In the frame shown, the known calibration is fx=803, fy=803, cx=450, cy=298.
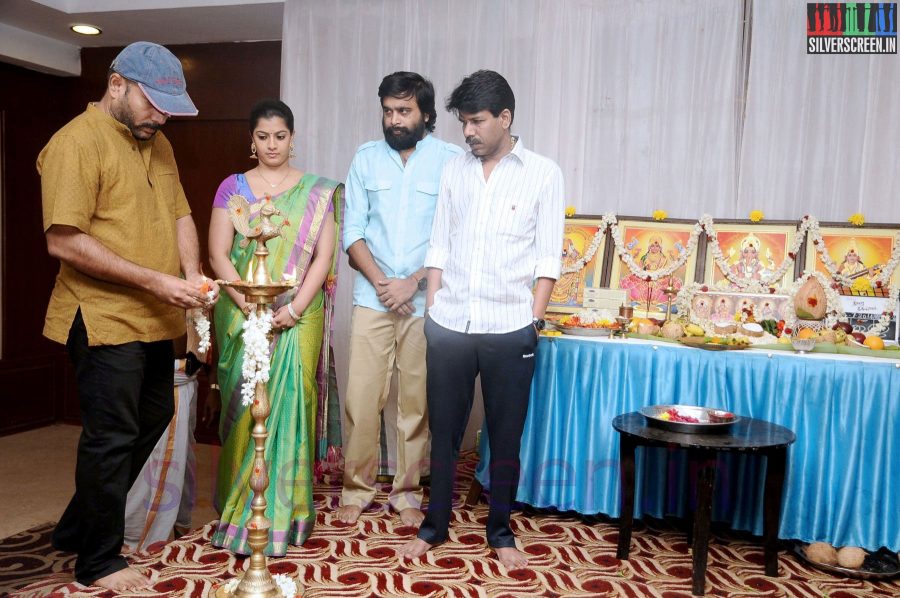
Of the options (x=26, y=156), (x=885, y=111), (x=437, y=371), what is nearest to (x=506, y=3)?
(x=885, y=111)

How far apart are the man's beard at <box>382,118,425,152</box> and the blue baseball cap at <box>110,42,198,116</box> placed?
3.10 ft

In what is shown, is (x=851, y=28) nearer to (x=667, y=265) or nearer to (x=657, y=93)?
(x=657, y=93)

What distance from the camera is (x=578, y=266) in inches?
164

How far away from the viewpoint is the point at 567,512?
11.7 feet

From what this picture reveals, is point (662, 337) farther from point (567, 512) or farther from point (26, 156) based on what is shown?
point (26, 156)

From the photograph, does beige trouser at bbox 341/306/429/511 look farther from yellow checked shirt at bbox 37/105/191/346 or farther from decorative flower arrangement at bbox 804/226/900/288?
decorative flower arrangement at bbox 804/226/900/288

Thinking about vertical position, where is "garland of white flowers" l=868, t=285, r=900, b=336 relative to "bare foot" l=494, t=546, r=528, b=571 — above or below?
above

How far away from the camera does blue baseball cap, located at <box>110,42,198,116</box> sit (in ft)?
8.38

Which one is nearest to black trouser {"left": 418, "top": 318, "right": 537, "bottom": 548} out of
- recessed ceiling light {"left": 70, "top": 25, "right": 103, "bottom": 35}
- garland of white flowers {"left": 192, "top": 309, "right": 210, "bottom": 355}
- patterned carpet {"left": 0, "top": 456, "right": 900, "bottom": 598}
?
patterned carpet {"left": 0, "top": 456, "right": 900, "bottom": 598}

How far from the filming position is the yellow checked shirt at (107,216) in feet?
8.15

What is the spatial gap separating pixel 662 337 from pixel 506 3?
2237mm

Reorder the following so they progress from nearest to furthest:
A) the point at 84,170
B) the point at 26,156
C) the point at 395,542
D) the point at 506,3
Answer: the point at 84,170 → the point at 395,542 → the point at 506,3 → the point at 26,156

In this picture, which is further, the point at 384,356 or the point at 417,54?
the point at 417,54

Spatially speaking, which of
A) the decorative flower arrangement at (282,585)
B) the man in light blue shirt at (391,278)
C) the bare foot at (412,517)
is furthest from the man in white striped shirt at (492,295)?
the decorative flower arrangement at (282,585)
